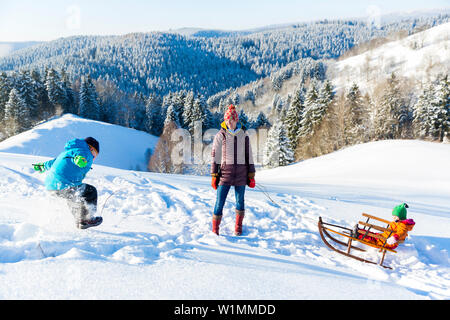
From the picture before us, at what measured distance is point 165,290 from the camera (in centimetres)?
254

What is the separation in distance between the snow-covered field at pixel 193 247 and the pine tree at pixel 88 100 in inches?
2038

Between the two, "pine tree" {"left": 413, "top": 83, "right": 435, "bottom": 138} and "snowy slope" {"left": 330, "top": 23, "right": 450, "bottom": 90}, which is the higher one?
"snowy slope" {"left": 330, "top": 23, "right": 450, "bottom": 90}

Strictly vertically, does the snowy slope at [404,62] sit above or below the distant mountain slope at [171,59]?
below

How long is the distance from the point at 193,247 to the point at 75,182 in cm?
213

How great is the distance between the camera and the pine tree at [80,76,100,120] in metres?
51.2

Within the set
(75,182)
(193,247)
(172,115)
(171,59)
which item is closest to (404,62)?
(172,115)

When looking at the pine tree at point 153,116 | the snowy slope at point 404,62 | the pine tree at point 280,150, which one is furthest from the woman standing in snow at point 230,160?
the snowy slope at point 404,62

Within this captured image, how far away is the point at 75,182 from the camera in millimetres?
3928

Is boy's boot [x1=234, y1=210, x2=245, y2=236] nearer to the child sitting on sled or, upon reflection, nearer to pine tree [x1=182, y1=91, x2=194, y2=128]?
the child sitting on sled

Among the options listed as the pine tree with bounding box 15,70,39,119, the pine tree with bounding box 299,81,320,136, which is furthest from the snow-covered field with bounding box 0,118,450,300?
the pine tree with bounding box 15,70,39,119

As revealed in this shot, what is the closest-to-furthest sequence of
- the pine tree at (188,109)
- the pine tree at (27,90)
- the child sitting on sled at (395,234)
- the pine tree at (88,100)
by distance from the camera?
the child sitting on sled at (395,234) < the pine tree at (27,90) < the pine tree at (188,109) < the pine tree at (88,100)

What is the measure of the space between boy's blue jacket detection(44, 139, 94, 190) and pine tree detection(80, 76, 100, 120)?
55.8 m

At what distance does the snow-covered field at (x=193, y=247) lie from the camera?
2.60 meters

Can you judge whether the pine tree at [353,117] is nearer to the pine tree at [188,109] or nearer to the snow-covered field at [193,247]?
the pine tree at [188,109]
